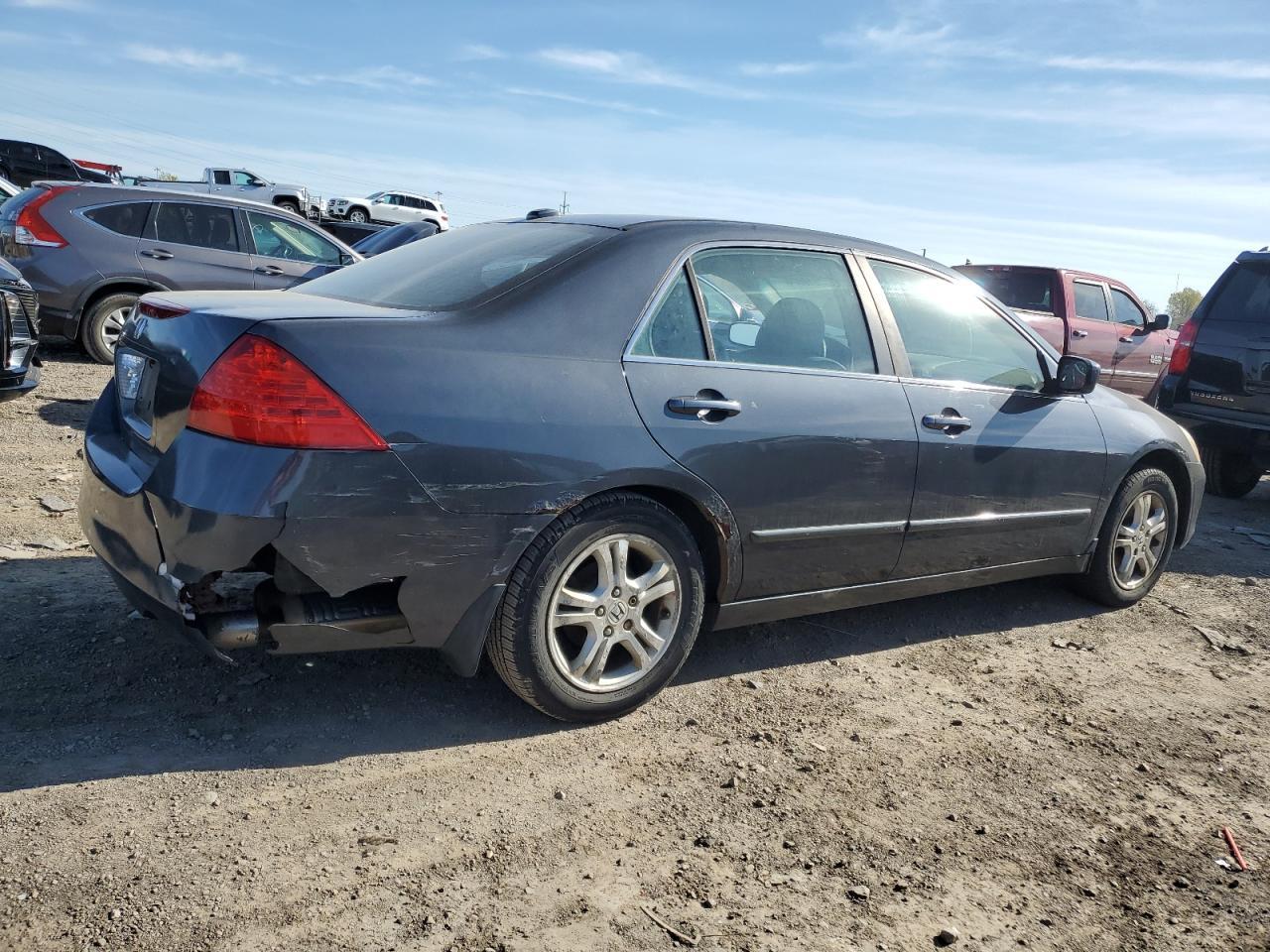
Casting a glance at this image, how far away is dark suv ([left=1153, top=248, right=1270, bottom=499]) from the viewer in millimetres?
7594

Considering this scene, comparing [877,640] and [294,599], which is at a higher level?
[294,599]

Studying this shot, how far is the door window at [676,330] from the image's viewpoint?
343cm

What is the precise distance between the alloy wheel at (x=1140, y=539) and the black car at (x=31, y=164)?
1276 inches

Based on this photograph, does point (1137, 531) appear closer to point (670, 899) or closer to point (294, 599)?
point (670, 899)

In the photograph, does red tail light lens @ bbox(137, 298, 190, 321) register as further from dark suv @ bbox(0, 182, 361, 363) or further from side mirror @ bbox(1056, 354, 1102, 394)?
dark suv @ bbox(0, 182, 361, 363)

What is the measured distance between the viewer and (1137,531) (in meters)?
5.20

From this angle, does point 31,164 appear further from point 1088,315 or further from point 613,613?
point 613,613

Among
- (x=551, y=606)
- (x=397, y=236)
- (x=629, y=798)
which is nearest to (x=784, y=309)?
(x=551, y=606)

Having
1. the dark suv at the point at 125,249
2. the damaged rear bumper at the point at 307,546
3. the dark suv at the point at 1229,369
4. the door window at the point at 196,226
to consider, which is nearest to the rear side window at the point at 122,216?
the dark suv at the point at 125,249

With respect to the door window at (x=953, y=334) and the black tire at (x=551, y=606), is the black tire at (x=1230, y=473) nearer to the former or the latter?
the door window at (x=953, y=334)

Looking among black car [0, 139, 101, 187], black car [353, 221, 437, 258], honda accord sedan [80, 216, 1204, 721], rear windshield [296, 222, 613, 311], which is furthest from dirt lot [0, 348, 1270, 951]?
black car [0, 139, 101, 187]

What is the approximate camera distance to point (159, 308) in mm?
3207

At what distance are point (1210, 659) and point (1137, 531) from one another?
2.49ft

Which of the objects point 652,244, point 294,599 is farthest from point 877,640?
point 294,599
